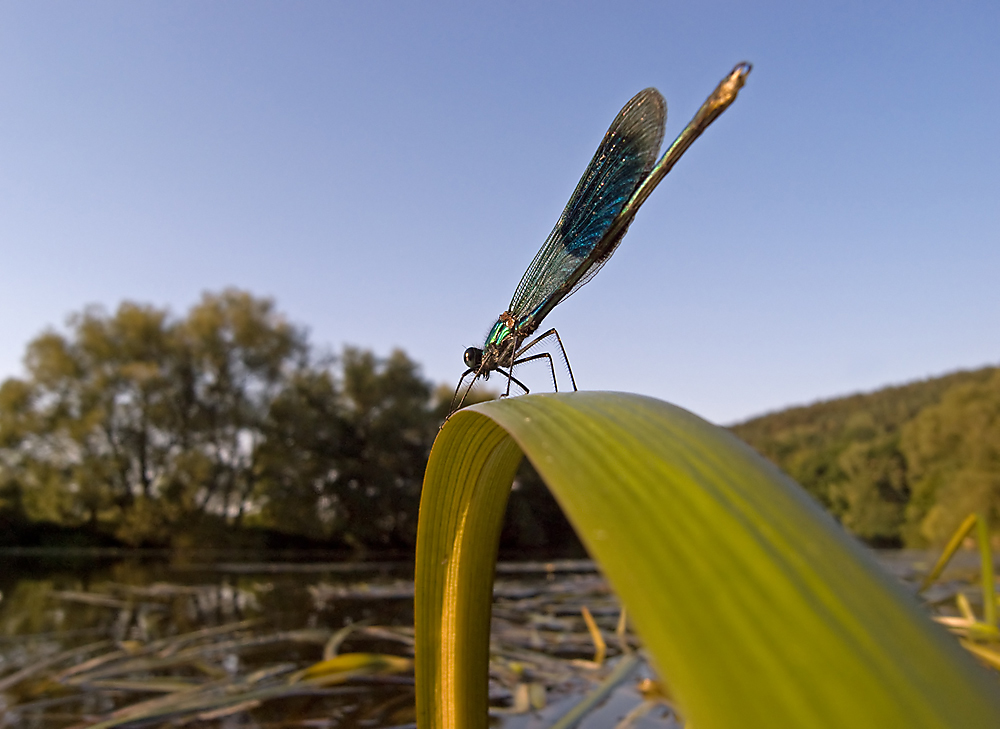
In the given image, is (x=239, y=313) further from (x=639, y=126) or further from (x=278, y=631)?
(x=639, y=126)

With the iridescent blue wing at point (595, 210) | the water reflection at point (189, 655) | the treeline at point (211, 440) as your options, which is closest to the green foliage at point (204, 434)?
the treeline at point (211, 440)

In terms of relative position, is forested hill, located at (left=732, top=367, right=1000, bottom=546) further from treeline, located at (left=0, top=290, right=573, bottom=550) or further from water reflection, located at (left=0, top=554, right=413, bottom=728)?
water reflection, located at (left=0, top=554, right=413, bottom=728)

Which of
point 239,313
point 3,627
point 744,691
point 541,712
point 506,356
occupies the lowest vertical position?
point 541,712

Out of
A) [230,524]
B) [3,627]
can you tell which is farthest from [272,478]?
[3,627]

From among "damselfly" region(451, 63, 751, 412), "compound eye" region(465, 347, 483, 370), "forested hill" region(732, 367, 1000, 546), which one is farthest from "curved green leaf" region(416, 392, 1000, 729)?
"forested hill" region(732, 367, 1000, 546)

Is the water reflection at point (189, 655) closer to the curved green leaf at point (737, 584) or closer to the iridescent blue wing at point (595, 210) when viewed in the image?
the iridescent blue wing at point (595, 210)

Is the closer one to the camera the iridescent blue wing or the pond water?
the iridescent blue wing
